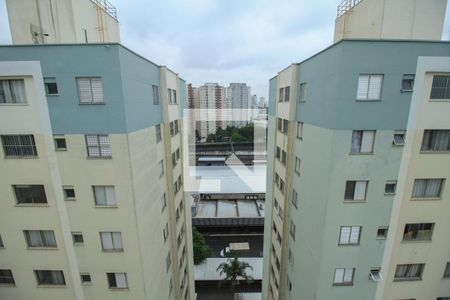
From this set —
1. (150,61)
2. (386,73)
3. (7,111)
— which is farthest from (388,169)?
(7,111)

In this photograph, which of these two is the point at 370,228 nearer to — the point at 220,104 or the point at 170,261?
the point at 170,261

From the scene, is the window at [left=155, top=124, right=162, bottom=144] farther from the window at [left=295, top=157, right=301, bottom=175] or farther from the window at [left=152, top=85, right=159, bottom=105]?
the window at [left=295, top=157, right=301, bottom=175]

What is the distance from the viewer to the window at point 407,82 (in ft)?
25.6

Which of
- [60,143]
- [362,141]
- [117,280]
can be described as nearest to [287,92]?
[362,141]

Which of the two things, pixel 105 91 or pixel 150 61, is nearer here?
pixel 105 91

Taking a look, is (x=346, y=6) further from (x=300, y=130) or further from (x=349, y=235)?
(x=349, y=235)

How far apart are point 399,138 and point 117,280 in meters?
13.6

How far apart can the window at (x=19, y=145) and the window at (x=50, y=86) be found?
187 cm

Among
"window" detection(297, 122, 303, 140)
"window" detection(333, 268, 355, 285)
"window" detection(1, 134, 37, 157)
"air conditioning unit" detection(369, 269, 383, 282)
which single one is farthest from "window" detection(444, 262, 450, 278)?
"window" detection(1, 134, 37, 157)

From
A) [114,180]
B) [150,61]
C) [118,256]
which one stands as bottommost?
[118,256]

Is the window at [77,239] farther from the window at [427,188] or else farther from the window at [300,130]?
the window at [427,188]

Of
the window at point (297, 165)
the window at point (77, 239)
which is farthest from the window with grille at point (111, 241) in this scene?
the window at point (297, 165)

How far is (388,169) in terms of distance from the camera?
28.0 ft

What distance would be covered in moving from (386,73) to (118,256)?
13201 mm
